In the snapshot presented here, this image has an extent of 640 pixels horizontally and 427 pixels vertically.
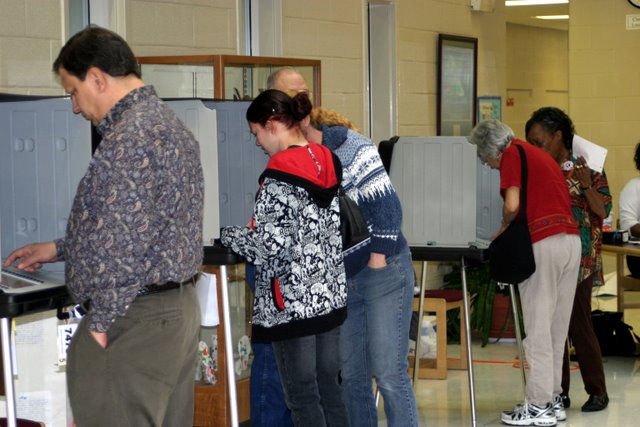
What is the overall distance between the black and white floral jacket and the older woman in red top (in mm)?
1514

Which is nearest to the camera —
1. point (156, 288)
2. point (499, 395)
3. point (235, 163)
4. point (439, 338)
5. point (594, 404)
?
point (156, 288)

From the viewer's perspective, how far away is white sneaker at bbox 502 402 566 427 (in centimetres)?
481

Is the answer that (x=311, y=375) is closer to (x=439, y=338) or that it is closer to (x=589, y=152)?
(x=589, y=152)

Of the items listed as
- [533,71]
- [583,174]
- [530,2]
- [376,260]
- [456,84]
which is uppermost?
[530,2]

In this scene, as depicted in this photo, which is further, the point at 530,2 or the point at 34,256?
the point at 530,2

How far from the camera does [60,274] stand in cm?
306

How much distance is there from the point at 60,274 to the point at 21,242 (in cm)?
29

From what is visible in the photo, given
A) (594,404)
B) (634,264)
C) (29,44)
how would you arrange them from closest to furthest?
1. (29,44)
2. (594,404)
3. (634,264)

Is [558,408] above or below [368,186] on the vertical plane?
below

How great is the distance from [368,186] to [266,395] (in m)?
0.80

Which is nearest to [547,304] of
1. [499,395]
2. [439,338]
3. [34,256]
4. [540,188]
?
[540,188]

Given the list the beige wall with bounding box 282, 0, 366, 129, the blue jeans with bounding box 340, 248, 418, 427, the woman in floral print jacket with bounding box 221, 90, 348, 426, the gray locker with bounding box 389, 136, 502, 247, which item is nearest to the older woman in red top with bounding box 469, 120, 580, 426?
the gray locker with bounding box 389, 136, 502, 247

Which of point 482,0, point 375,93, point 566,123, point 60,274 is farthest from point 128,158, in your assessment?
point 482,0

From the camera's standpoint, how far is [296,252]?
125 inches
